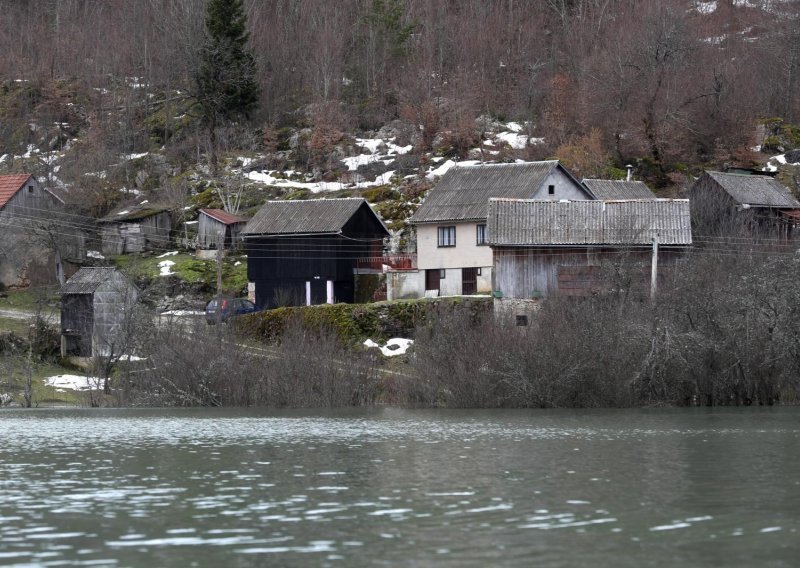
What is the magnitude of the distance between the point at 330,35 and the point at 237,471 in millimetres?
88686

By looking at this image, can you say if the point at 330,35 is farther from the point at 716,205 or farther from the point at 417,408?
the point at 417,408

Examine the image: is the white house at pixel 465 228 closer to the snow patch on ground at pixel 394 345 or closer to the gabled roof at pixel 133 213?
the snow patch on ground at pixel 394 345

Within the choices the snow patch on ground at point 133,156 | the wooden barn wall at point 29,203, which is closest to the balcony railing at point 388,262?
the wooden barn wall at point 29,203

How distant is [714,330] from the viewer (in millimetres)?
48281

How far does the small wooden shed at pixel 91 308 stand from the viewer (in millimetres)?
62969

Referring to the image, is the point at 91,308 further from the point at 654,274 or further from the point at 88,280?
the point at 654,274

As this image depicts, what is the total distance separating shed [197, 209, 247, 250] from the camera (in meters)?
79.9

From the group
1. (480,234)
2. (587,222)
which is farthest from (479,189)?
(587,222)

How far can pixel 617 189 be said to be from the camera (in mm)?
73812

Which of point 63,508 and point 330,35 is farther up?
point 330,35

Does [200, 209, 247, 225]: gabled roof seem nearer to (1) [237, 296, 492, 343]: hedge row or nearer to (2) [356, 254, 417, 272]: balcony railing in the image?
(2) [356, 254, 417, 272]: balcony railing

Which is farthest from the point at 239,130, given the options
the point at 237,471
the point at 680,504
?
the point at 680,504

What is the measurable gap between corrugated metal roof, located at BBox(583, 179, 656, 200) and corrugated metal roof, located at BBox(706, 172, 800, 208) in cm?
543

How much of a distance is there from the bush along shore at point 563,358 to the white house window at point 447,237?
14191mm
